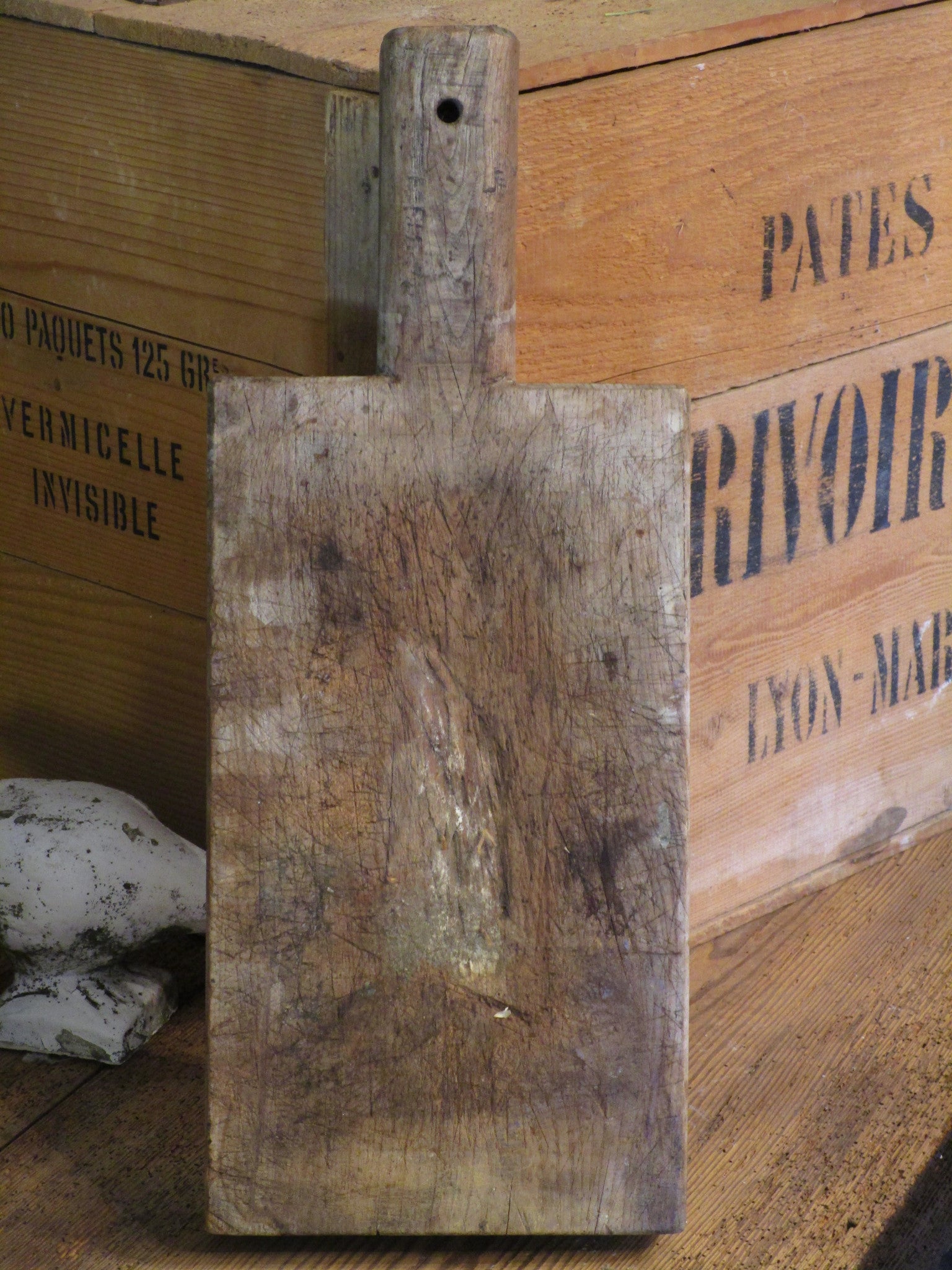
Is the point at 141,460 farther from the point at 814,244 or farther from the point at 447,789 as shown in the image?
the point at 814,244

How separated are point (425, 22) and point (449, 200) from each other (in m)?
0.30

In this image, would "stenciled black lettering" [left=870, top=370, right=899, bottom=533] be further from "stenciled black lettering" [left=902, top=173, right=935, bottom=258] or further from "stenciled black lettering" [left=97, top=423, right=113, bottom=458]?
"stenciled black lettering" [left=97, top=423, right=113, bottom=458]

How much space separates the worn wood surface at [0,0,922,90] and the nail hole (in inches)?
4.6

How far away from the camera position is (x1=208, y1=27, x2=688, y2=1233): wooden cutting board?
1.12 m

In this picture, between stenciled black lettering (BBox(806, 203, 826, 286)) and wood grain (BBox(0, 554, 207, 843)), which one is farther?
wood grain (BBox(0, 554, 207, 843))

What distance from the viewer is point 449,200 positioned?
3.59 ft

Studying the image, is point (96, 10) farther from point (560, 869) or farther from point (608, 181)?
point (560, 869)

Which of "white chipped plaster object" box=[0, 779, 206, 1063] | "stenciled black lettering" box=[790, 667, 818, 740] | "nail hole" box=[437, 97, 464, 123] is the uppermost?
"nail hole" box=[437, 97, 464, 123]

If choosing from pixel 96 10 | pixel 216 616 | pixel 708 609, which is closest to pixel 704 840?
pixel 708 609

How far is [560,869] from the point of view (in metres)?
1.16

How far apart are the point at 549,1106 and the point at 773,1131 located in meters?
0.28

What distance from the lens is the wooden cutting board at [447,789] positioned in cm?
112

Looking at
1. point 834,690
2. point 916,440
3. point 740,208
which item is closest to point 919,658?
point 834,690

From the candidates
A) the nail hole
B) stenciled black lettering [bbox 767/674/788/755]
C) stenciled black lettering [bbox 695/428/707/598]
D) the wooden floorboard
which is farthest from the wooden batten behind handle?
the wooden floorboard
